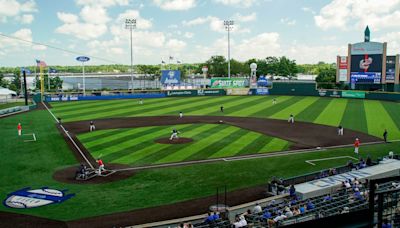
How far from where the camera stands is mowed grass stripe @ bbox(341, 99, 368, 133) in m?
43.7

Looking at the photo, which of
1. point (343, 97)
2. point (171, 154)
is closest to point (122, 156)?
point (171, 154)

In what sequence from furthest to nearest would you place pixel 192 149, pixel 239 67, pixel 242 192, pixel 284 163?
pixel 239 67, pixel 192 149, pixel 284 163, pixel 242 192

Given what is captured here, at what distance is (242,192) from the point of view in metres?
22.0

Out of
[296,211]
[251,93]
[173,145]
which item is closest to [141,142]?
[173,145]

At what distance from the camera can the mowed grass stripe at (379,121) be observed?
40500 millimetres

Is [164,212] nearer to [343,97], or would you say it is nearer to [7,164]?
[7,164]

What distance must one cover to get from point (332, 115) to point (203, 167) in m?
32.0

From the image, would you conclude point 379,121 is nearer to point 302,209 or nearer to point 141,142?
point 141,142

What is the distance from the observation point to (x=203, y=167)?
27.6 metres

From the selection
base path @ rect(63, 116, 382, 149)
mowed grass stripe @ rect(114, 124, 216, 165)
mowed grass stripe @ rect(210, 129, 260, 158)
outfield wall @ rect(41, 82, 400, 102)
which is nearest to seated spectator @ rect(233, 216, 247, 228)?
mowed grass stripe @ rect(114, 124, 216, 165)

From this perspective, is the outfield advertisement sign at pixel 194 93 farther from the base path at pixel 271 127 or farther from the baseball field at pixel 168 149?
the base path at pixel 271 127

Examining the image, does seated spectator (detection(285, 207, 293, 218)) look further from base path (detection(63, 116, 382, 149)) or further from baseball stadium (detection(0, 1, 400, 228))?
base path (detection(63, 116, 382, 149))

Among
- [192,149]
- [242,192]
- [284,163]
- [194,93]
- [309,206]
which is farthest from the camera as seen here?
[194,93]

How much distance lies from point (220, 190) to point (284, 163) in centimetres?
786
